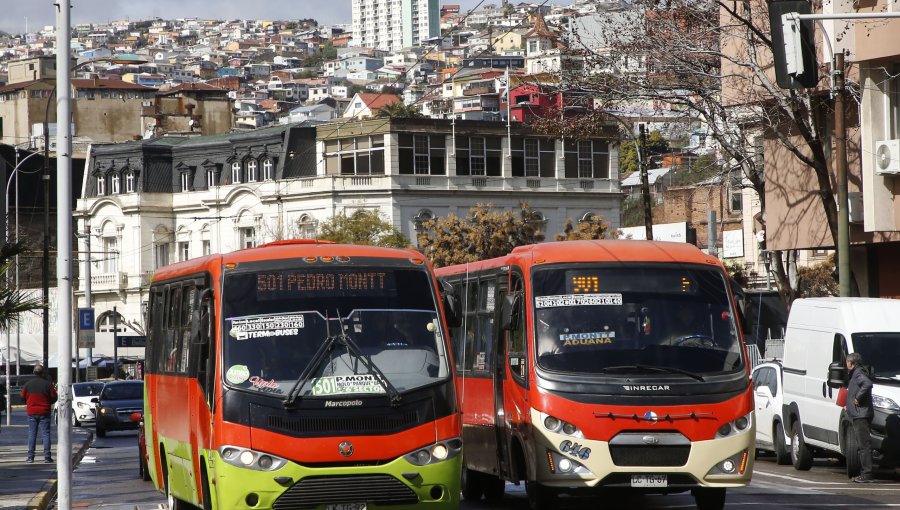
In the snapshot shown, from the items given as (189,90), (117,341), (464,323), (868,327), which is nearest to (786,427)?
(868,327)

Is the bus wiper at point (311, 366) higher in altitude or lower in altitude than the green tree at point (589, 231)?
lower

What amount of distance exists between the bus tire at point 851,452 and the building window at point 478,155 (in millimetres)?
59087

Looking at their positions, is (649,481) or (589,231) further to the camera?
(589,231)

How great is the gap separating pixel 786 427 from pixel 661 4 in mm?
9307

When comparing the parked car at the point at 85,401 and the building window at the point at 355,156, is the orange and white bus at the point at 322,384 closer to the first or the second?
the parked car at the point at 85,401

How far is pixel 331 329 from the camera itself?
46.0ft

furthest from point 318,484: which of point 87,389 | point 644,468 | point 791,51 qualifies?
point 87,389

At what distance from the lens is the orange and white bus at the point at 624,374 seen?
14938 mm

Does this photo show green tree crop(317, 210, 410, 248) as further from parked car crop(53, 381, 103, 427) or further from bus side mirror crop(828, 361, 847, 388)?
bus side mirror crop(828, 361, 847, 388)

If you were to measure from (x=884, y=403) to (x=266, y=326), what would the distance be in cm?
974

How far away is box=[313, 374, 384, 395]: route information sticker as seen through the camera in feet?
44.7

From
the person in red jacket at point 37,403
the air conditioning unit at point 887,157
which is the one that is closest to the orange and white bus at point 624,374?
the air conditioning unit at point 887,157

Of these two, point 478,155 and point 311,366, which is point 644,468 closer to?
point 311,366

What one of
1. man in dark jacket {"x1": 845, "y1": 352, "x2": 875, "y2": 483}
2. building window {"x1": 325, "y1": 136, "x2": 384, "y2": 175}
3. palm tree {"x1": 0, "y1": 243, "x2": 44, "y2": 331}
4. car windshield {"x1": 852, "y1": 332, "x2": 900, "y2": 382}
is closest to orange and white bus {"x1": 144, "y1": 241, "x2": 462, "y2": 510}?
palm tree {"x1": 0, "y1": 243, "x2": 44, "y2": 331}
